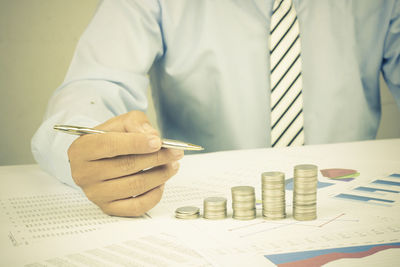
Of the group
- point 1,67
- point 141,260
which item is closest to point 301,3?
point 141,260

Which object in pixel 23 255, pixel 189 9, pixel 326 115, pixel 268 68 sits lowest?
pixel 23 255

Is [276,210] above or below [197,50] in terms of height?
below

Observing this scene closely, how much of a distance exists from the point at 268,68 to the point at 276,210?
0.94 metres

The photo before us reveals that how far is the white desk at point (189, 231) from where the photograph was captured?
0.52 m

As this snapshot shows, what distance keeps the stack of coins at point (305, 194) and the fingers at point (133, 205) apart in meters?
0.25

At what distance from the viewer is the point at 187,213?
688 mm

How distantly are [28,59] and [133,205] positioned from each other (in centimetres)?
216

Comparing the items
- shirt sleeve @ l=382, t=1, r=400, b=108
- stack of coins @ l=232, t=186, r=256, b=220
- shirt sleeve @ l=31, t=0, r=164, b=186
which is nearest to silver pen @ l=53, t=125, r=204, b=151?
stack of coins @ l=232, t=186, r=256, b=220

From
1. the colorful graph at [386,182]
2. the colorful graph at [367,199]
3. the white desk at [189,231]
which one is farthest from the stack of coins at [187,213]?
the colorful graph at [386,182]

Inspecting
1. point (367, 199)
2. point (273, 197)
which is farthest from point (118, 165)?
point (367, 199)

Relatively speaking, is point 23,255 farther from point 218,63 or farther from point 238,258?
point 218,63

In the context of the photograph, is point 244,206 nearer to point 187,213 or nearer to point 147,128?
point 187,213

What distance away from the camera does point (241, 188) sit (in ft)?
2.34

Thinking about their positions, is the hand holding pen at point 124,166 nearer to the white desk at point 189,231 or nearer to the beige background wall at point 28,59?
the white desk at point 189,231
